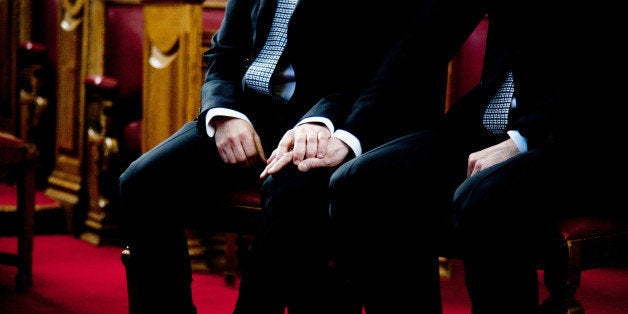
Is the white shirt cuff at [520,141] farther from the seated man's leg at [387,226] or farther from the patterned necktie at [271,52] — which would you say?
the patterned necktie at [271,52]

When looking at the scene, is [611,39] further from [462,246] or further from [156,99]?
[156,99]

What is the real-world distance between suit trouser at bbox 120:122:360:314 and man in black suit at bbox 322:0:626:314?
5 centimetres

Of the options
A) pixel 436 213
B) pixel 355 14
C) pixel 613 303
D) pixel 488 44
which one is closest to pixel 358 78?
pixel 355 14

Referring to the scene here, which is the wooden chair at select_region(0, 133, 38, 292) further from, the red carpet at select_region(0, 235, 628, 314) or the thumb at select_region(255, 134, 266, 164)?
the thumb at select_region(255, 134, 266, 164)

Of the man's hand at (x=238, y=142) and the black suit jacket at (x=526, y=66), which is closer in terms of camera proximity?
the black suit jacket at (x=526, y=66)

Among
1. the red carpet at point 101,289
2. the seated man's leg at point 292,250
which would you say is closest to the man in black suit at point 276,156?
the seated man's leg at point 292,250

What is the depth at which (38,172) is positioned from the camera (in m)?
4.41

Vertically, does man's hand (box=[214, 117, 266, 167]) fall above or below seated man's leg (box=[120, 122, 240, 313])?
above

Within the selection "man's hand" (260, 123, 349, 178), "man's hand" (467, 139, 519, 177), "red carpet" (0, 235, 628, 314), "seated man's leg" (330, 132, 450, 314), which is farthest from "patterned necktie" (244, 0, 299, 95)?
"red carpet" (0, 235, 628, 314)

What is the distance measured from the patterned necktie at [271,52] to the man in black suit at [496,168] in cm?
27

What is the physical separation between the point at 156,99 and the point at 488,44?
1.70 meters

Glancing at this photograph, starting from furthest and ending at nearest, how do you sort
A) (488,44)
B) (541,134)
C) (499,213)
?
1. (488,44)
2. (541,134)
3. (499,213)

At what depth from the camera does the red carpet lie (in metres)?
2.46

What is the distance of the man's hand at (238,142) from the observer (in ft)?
5.20
